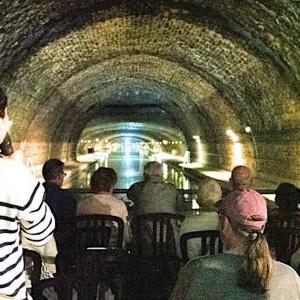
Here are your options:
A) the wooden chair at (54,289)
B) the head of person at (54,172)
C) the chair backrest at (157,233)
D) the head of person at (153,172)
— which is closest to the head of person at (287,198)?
the chair backrest at (157,233)

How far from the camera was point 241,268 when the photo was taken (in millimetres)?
2807

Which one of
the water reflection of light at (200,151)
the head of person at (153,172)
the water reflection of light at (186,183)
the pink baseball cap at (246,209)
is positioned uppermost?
the water reflection of light at (200,151)

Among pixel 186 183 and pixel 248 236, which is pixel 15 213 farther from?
pixel 186 183

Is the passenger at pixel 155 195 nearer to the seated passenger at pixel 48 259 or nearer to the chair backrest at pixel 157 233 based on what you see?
the chair backrest at pixel 157 233

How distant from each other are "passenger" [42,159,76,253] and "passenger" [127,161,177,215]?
3.86ft

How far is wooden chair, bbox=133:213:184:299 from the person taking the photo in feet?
18.8

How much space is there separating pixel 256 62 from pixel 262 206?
Answer: 11.7 m

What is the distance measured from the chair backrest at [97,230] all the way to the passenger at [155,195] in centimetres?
89

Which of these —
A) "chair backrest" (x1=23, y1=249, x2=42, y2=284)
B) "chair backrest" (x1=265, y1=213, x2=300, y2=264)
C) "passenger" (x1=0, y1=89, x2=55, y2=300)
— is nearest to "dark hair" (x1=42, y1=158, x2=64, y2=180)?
"chair backrest" (x1=23, y1=249, x2=42, y2=284)

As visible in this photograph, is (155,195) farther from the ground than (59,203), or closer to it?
farther from the ground

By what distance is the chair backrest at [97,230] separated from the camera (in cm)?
570

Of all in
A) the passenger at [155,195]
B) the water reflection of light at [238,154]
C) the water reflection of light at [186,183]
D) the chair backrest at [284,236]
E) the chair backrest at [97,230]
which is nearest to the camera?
the chair backrest at [284,236]

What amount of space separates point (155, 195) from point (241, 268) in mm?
4167

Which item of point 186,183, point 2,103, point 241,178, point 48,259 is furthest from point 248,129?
point 2,103
